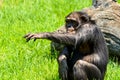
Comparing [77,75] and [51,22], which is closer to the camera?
[77,75]

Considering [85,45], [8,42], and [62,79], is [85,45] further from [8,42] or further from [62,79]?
[8,42]

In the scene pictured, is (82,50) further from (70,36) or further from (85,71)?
(70,36)

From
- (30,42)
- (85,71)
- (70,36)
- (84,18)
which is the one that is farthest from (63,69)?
(30,42)

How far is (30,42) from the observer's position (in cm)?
789

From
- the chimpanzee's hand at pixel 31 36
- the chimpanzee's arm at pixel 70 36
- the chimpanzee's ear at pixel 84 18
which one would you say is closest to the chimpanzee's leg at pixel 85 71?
the chimpanzee's arm at pixel 70 36

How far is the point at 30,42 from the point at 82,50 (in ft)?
5.39

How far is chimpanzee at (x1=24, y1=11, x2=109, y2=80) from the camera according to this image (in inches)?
240

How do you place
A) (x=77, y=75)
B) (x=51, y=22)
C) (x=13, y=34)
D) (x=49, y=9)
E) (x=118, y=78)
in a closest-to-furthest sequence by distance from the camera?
(x=77, y=75), (x=118, y=78), (x=13, y=34), (x=51, y=22), (x=49, y=9)

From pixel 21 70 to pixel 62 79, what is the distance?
802 millimetres

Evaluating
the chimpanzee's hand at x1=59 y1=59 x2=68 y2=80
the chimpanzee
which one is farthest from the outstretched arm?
the chimpanzee's hand at x1=59 y1=59 x2=68 y2=80

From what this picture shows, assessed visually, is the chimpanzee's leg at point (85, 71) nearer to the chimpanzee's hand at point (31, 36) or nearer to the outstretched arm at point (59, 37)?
the outstretched arm at point (59, 37)

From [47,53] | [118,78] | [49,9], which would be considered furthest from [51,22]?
[118,78]

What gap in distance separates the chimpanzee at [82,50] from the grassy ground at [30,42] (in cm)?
44

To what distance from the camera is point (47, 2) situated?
9.74m
